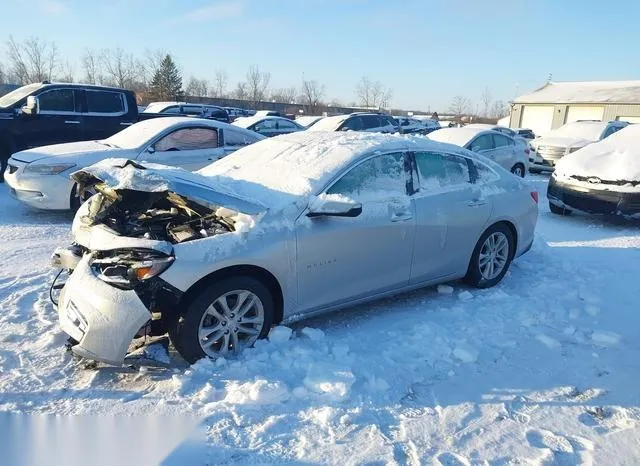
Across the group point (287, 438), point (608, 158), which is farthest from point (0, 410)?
point (608, 158)

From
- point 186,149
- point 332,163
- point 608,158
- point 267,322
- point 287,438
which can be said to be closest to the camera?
point 287,438

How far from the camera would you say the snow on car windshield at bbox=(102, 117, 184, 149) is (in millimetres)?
7809

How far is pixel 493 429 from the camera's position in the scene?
119 inches

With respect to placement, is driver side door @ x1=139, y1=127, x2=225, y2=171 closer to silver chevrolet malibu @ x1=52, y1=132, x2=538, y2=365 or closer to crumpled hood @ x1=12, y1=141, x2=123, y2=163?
crumpled hood @ x1=12, y1=141, x2=123, y2=163

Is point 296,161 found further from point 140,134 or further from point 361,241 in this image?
point 140,134

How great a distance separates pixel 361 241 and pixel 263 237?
886mm

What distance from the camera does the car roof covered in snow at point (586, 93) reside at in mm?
37375

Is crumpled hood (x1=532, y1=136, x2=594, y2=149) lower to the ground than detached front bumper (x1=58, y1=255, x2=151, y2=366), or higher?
higher

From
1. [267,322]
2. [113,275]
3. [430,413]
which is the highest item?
[113,275]

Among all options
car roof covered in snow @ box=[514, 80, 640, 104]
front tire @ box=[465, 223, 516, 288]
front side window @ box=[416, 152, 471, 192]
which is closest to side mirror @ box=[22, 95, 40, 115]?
front side window @ box=[416, 152, 471, 192]

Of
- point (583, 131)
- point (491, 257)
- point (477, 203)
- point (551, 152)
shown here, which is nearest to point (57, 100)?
point (477, 203)

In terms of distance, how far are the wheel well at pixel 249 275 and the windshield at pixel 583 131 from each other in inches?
593

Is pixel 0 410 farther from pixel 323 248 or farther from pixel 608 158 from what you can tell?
pixel 608 158

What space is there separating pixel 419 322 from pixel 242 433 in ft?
6.62
